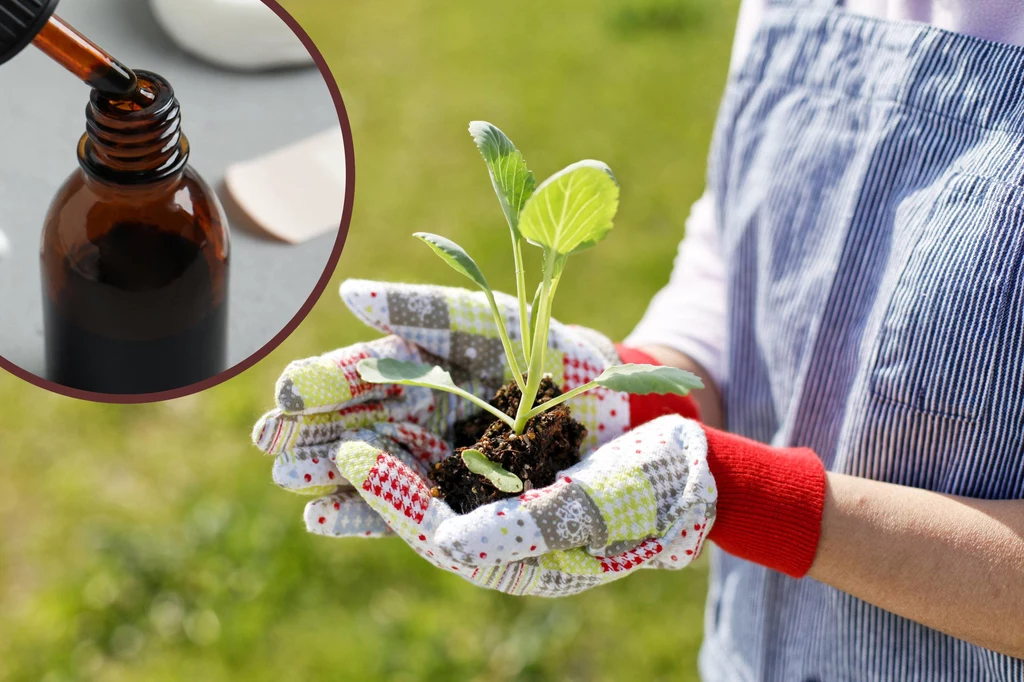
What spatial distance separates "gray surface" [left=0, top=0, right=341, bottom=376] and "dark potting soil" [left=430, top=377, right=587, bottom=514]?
286 millimetres

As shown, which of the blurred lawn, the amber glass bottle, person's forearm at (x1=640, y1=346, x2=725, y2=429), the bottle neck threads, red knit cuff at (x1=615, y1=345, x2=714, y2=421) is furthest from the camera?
the blurred lawn

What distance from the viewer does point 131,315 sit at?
1.00 metres

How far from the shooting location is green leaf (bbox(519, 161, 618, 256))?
35.7 inches

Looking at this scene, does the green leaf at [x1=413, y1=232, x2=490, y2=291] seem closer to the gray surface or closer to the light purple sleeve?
the gray surface

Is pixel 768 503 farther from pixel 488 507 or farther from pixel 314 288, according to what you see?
pixel 314 288

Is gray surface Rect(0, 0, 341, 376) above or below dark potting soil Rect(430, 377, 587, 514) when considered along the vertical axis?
above

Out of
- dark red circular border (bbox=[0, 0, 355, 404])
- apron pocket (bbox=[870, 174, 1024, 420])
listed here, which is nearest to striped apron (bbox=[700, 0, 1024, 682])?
apron pocket (bbox=[870, 174, 1024, 420])

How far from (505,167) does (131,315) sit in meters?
0.45

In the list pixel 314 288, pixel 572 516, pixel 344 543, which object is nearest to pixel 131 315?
pixel 314 288

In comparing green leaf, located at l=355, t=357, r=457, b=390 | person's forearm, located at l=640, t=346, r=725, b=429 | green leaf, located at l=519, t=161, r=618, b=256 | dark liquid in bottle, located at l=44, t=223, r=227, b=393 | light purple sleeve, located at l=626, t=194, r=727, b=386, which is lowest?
person's forearm, located at l=640, t=346, r=725, b=429

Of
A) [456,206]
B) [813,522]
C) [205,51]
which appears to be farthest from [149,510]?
[813,522]

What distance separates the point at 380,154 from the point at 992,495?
9.41 feet

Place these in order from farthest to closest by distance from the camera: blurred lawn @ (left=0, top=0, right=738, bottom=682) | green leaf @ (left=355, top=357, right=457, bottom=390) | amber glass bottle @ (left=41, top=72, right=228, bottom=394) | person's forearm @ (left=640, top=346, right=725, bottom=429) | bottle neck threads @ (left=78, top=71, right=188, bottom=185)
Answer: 1. blurred lawn @ (left=0, top=0, right=738, bottom=682)
2. person's forearm @ (left=640, top=346, right=725, bottom=429)
3. green leaf @ (left=355, top=357, right=457, bottom=390)
4. amber glass bottle @ (left=41, top=72, right=228, bottom=394)
5. bottle neck threads @ (left=78, top=71, right=188, bottom=185)

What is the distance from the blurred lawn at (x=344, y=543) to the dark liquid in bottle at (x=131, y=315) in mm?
1462
